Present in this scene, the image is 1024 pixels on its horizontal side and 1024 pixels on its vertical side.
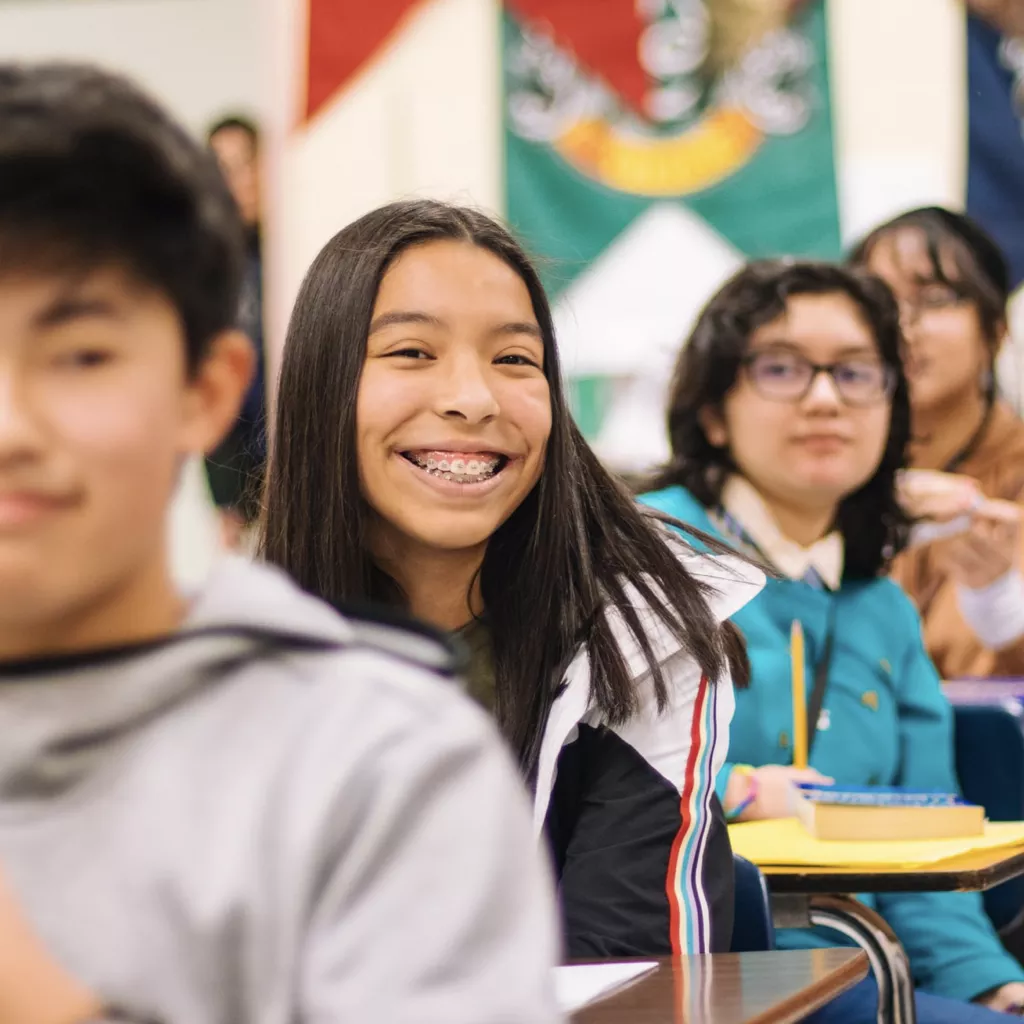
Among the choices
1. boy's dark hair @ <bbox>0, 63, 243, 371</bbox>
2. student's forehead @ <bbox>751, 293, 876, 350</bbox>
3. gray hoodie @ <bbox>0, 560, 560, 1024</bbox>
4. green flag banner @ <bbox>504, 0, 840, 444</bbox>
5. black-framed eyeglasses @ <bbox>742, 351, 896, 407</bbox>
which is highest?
green flag banner @ <bbox>504, 0, 840, 444</bbox>

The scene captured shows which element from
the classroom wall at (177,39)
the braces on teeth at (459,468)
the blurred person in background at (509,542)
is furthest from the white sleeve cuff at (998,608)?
the classroom wall at (177,39)

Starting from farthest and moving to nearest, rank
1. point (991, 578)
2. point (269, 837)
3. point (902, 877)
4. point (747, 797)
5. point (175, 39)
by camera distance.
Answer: point (175, 39), point (991, 578), point (747, 797), point (902, 877), point (269, 837)

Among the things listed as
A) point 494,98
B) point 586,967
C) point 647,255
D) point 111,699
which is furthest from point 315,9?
point 111,699

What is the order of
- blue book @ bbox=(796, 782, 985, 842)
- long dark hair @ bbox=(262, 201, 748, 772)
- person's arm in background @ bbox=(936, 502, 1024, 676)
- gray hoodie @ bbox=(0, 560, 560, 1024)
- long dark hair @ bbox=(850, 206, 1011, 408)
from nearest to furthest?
gray hoodie @ bbox=(0, 560, 560, 1024), long dark hair @ bbox=(262, 201, 748, 772), blue book @ bbox=(796, 782, 985, 842), person's arm in background @ bbox=(936, 502, 1024, 676), long dark hair @ bbox=(850, 206, 1011, 408)

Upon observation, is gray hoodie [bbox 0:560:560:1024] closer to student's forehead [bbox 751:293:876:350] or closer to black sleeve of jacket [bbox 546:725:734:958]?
black sleeve of jacket [bbox 546:725:734:958]

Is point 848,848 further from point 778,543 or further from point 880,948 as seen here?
point 778,543

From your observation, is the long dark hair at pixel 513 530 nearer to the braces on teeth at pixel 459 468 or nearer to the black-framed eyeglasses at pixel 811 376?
the braces on teeth at pixel 459 468

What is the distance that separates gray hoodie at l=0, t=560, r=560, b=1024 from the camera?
60 cm

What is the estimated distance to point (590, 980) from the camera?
43.3 inches

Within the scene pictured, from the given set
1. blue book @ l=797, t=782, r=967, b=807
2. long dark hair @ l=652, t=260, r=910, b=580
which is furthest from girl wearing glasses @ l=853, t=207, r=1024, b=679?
blue book @ l=797, t=782, r=967, b=807

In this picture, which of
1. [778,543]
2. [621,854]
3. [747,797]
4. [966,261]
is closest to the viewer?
[621,854]

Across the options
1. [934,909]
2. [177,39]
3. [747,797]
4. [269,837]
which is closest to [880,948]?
[747,797]

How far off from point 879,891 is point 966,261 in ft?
7.10

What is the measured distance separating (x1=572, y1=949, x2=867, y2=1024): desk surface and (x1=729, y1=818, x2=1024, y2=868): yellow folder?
426mm
